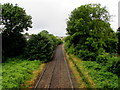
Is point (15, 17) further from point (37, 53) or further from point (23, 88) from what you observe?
point (23, 88)

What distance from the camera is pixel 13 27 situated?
2594 centimetres

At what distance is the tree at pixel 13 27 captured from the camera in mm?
24578

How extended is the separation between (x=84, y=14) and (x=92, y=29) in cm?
327

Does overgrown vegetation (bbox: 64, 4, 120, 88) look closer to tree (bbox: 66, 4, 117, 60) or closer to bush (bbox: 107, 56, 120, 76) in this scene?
tree (bbox: 66, 4, 117, 60)

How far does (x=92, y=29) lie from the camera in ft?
77.4

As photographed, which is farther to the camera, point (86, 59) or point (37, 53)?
point (37, 53)

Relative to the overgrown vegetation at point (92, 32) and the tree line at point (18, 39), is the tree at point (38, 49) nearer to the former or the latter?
the tree line at point (18, 39)

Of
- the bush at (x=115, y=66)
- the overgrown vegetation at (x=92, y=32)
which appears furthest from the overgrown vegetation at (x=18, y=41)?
the bush at (x=115, y=66)

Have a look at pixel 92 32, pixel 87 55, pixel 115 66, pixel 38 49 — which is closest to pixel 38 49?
pixel 38 49

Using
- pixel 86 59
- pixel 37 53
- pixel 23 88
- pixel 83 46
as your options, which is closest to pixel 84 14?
pixel 83 46

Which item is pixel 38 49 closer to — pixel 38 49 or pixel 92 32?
pixel 38 49

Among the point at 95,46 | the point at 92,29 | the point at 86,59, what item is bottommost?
the point at 86,59

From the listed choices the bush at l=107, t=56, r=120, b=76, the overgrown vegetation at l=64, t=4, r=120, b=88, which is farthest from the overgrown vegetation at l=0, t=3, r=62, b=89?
the bush at l=107, t=56, r=120, b=76

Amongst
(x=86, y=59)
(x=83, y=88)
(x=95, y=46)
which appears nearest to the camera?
(x=83, y=88)
